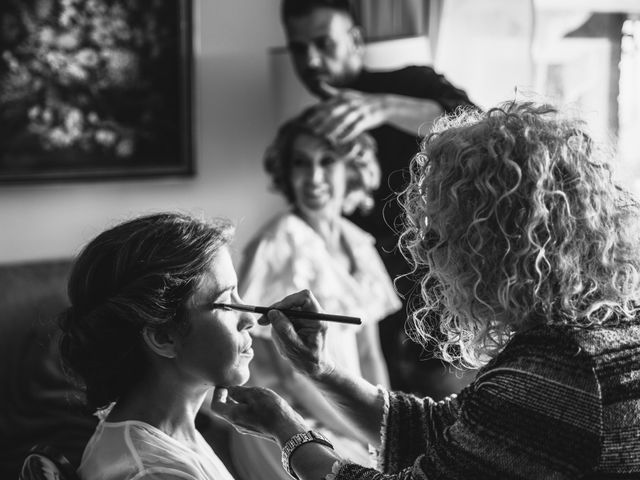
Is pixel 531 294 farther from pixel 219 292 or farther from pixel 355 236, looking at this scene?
pixel 355 236

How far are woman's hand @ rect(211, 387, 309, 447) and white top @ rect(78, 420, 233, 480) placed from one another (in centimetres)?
9

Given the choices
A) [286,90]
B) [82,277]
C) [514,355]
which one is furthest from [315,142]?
[514,355]

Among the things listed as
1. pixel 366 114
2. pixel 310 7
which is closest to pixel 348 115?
pixel 366 114

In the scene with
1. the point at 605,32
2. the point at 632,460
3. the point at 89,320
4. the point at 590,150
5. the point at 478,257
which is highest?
the point at 605,32

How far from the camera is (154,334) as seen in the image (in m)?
1.46

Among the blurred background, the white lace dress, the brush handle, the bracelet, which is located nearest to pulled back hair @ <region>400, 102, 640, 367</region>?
the brush handle

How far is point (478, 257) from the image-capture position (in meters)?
1.27

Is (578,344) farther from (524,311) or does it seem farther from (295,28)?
(295,28)

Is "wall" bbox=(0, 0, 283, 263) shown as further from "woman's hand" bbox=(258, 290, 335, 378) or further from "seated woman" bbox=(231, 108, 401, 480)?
"woman's hand" bbox=(258, 290, 335, 378)

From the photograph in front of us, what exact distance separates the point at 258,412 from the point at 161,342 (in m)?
0.20

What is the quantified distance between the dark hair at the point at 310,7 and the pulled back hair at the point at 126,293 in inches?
66.1

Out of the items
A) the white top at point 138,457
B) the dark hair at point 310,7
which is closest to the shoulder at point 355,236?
the dark hair at point 310,7

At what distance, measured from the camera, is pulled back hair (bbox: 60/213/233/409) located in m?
1.42

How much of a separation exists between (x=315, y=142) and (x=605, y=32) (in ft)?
3.81
